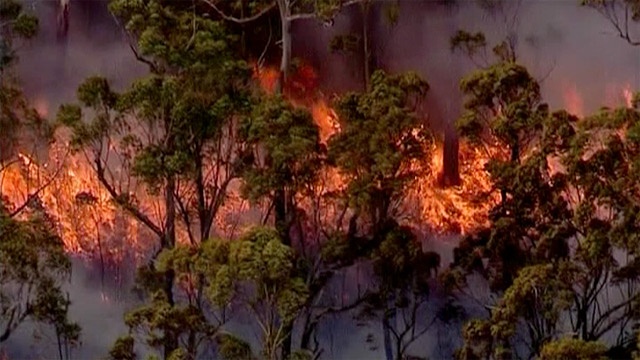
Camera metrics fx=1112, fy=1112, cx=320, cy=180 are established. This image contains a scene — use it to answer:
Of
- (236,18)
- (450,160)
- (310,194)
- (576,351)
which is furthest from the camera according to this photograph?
(236,18)

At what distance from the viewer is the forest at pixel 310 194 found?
20.8 ft

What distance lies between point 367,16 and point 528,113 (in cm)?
133

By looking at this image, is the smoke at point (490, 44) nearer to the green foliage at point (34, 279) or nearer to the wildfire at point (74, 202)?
the wildfire at point (74, 202)

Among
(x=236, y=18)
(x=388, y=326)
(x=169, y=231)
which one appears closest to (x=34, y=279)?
(x=169, y=231)

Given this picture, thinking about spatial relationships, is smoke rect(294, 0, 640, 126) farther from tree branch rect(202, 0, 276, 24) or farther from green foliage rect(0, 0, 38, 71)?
green foliage rect(0, 0, 38, 71)

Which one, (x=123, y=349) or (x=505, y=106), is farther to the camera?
(x=123, y=349)

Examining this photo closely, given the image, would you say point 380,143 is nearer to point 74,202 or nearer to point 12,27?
point 74,202

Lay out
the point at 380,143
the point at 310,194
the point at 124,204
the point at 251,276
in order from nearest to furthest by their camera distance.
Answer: the point at 251,276 → the point at 380,143 → the point at 310,194 → the point at 124,204

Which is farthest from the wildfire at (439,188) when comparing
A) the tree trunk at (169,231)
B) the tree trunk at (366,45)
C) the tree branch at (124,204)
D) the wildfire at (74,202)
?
the wildfire at (74,202)

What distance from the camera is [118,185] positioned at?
718cm

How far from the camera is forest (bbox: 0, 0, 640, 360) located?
20.8ft

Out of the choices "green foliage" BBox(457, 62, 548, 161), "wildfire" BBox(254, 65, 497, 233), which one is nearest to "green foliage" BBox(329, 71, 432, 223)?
"wildfire" BBox(254, 65, 497, 233)

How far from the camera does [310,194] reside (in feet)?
22.2

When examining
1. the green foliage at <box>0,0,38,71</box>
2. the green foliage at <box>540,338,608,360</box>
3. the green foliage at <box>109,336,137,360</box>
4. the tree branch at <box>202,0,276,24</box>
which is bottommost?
the green foliage at <box>540,338,608,360</box>
